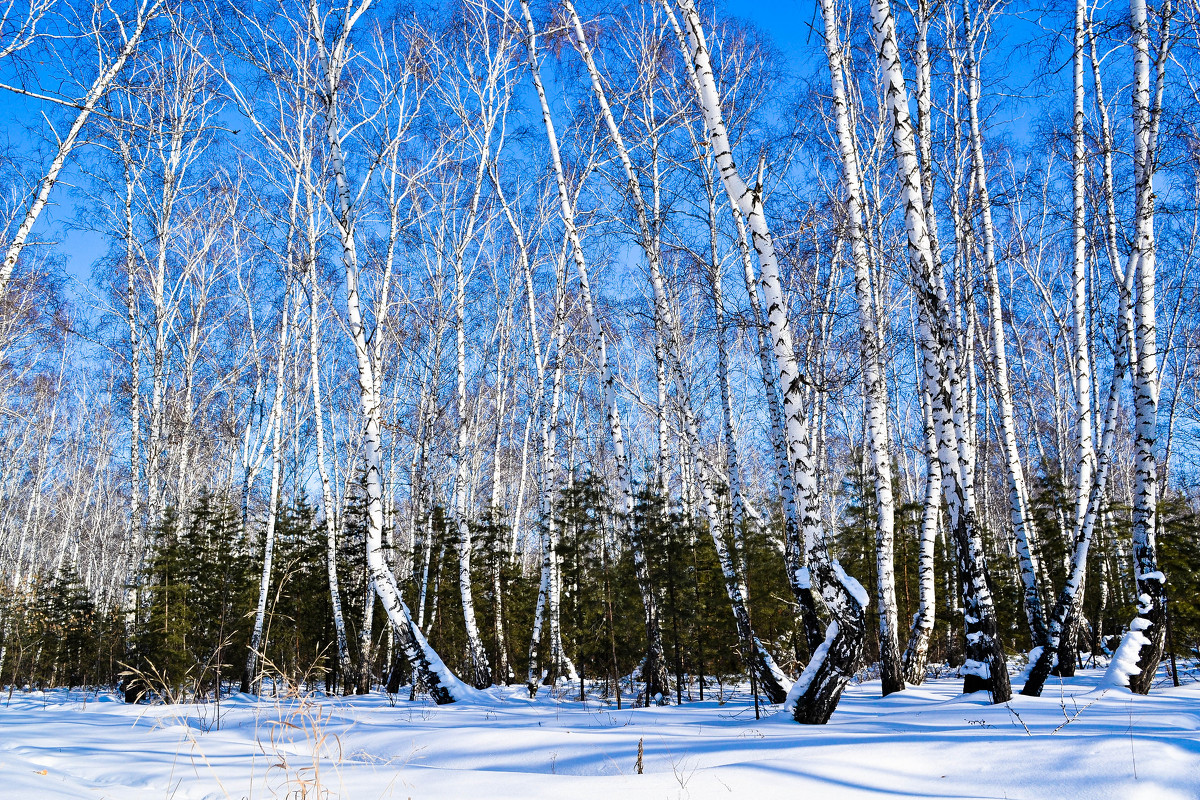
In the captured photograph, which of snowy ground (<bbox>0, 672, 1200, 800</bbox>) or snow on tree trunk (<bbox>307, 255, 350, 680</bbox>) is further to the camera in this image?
snow on tree trunk (<bbox>307, 255, 350, 680</bbox>)

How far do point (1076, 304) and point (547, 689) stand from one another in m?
10.3

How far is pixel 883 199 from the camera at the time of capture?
11.6 meters

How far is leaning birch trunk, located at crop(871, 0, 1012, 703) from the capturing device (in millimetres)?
6160

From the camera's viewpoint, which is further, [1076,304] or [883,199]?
[883,199]

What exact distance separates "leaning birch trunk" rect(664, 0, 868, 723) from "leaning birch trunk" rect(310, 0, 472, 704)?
463 cm

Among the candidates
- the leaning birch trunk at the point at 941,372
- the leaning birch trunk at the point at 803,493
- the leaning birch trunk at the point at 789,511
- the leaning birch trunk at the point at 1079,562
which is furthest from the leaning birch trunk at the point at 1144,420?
the leaning birch trunk at the point at 803,493

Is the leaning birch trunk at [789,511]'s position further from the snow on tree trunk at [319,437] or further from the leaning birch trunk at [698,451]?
the snow on tree trunk at [319,437]

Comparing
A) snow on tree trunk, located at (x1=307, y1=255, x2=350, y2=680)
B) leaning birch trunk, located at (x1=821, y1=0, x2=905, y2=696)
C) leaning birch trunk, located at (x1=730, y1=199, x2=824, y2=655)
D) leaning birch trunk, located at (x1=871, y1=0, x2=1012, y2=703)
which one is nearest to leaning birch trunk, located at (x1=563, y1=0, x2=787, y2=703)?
leaning birch trunk, located at (x1=730, y1=199, x2=824, y2=655)

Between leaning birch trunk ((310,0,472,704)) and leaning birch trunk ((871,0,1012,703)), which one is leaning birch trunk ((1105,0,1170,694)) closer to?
leaning birch trunk ((871,0,1012,703))

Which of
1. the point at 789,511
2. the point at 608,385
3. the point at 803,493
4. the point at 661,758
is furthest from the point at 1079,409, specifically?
the point at 661,758

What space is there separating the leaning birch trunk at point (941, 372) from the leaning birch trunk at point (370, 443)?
5865mm

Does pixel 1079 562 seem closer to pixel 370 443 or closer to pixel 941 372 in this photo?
pixel 941 372

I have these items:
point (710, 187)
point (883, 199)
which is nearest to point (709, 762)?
point (710, 187)

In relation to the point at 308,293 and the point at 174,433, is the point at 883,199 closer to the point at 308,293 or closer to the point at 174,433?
the point at 308,293
